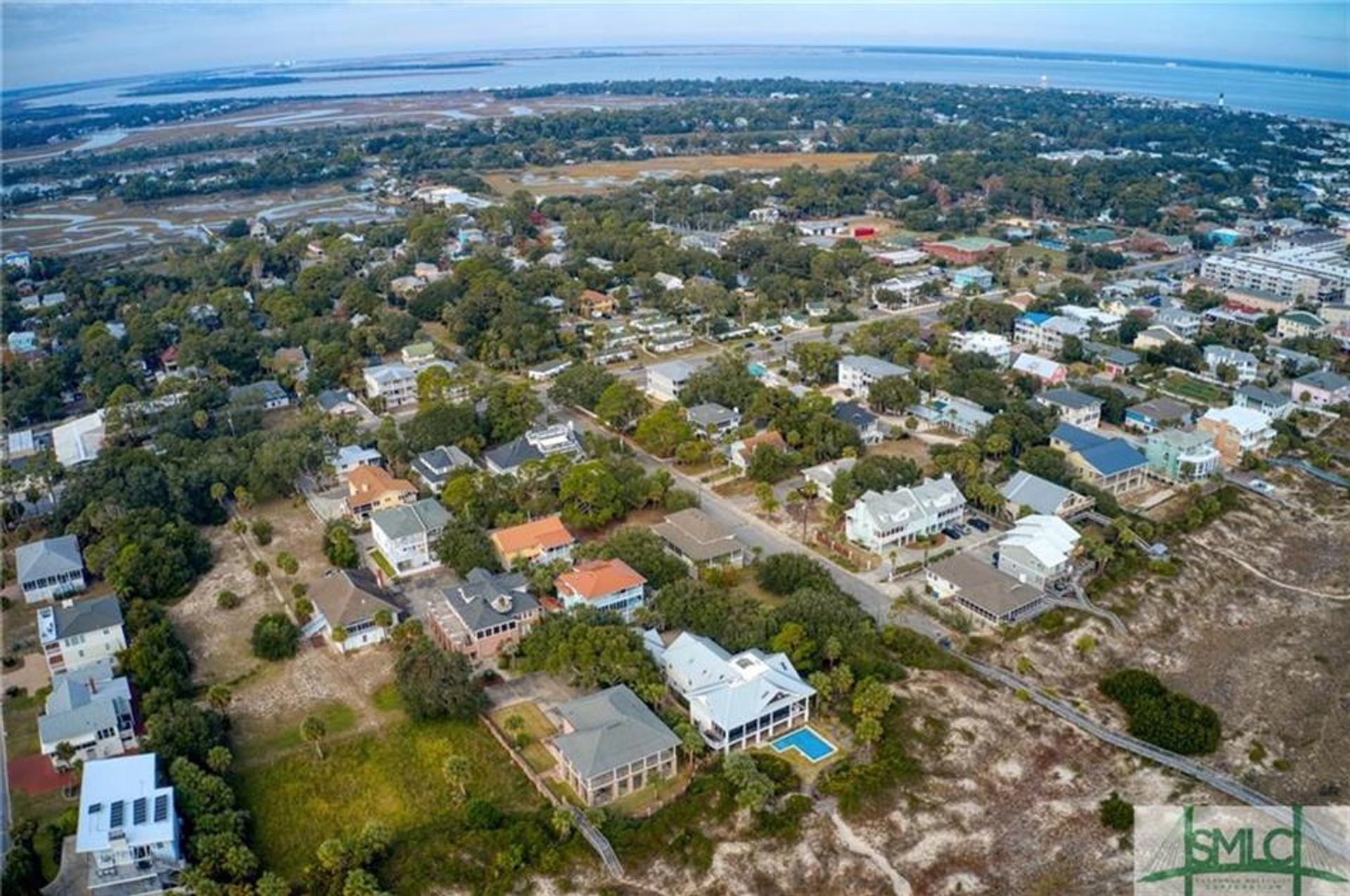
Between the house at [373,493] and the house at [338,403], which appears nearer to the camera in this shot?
the house at [373,493]

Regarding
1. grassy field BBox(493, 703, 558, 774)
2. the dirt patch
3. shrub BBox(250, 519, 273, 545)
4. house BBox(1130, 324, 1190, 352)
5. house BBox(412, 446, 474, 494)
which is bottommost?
the dirt patch

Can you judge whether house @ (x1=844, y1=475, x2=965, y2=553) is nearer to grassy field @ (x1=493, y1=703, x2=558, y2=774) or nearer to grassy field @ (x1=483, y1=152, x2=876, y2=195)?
grassy field @ (x1=493, y1=703, x2=558, y2=774)

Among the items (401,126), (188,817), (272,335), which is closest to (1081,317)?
(272,335)

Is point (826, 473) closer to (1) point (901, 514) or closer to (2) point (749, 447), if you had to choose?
(2) point (749, 447)

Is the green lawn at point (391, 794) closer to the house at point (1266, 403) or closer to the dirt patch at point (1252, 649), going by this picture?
the dirt patch at point (1252, 649)

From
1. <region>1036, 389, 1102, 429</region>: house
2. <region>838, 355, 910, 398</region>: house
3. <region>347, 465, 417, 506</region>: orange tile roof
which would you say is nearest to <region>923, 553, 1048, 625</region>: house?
<region>1036, 389, 1102, 429</region>: house

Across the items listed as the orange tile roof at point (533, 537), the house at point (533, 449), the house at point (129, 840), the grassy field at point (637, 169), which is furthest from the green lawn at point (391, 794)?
the grassy field at point (637, 169)

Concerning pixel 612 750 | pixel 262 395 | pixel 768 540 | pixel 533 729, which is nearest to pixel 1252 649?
pixel 768 540
